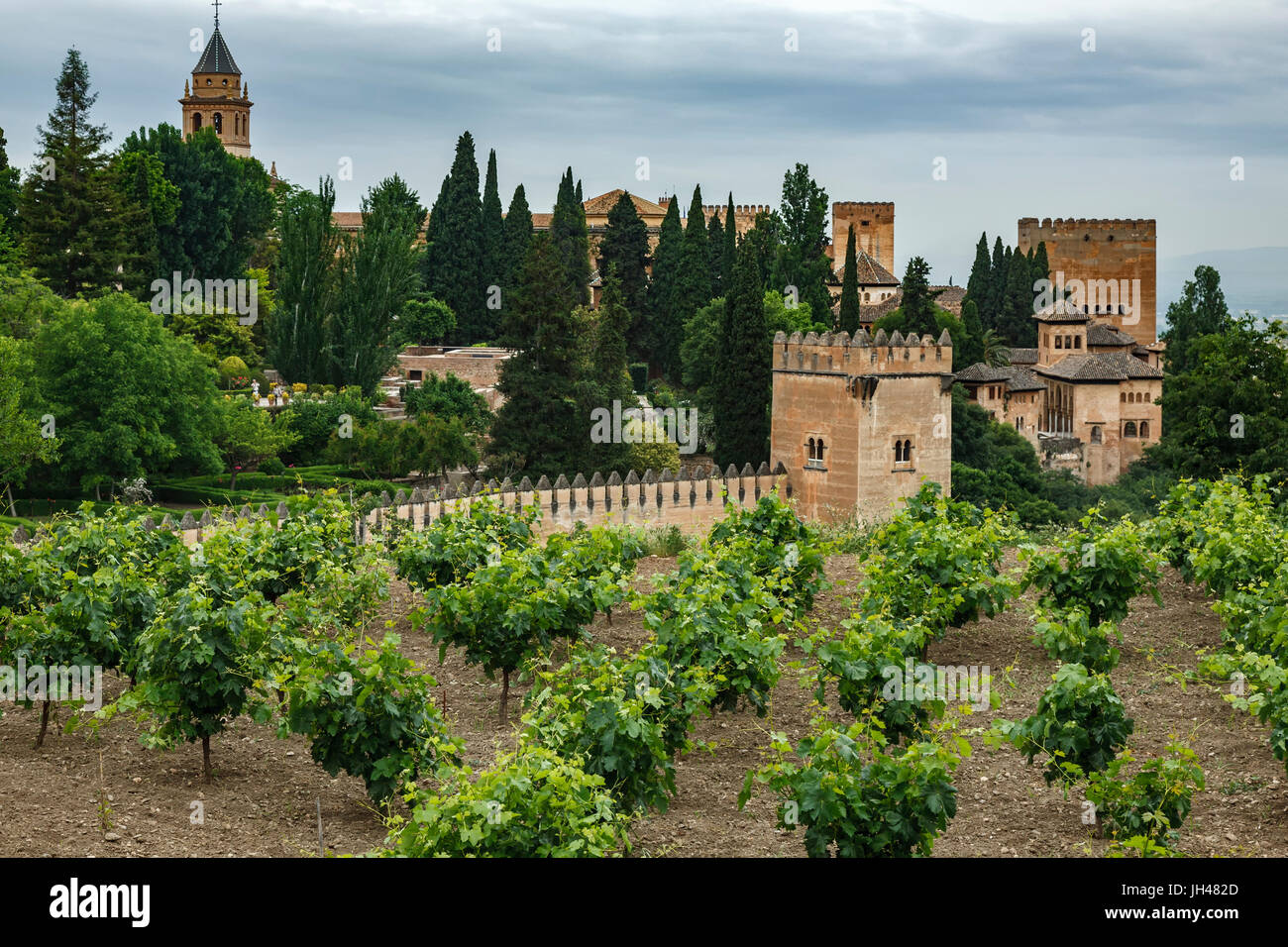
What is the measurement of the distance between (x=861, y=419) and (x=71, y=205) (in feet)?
78.4

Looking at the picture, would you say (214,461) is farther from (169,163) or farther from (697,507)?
(169,163)

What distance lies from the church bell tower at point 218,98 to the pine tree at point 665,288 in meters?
34.4

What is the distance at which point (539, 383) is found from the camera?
115 ft

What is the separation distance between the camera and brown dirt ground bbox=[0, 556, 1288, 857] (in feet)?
28.1

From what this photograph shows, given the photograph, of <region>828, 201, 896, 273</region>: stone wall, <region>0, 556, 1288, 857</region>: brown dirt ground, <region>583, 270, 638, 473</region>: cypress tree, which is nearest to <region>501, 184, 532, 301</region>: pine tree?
<region>583, 270, 638, 473</region>: cypress tree

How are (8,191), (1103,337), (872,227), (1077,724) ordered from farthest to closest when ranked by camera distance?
(872,227) < (1103,337) < (8,191) < (1077,724)

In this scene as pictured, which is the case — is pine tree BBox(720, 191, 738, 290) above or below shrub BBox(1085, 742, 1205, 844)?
above

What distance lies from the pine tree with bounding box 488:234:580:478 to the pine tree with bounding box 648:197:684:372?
1855 cm

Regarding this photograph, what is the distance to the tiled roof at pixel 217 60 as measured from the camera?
82.0 meters

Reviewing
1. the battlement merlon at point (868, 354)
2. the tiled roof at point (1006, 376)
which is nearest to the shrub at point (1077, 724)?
the battlement merlon at point (868, 354)

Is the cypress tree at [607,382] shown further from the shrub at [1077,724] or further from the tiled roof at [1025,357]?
the shrub at [1077,724]

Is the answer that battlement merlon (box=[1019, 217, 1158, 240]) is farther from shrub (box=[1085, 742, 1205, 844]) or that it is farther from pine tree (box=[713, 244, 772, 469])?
shrub (box=[1085, 742, 1205, 844])

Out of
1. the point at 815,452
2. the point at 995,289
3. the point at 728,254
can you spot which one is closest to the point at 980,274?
the point at 995,289

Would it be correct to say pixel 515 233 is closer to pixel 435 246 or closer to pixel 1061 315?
pixel 435 246
